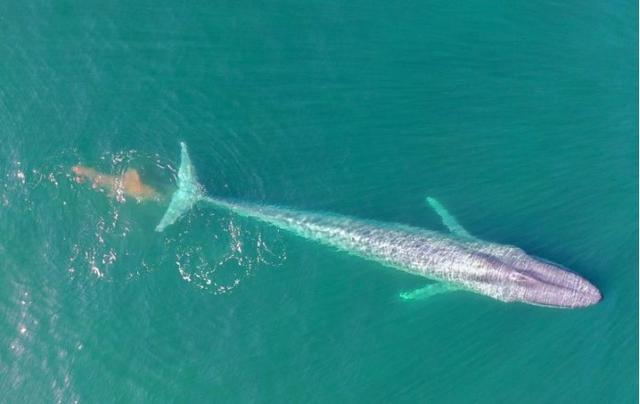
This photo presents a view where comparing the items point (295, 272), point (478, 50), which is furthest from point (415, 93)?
point (295, 272)

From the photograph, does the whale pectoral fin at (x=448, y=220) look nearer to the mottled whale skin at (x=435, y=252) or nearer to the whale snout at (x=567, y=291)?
the mottled whale skin at (x=435, y=252)

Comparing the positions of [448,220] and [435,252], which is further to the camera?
[448,220]

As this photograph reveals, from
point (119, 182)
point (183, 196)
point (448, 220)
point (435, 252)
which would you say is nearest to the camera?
point (435, 252)

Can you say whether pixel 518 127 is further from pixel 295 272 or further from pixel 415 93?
pixel 295 272

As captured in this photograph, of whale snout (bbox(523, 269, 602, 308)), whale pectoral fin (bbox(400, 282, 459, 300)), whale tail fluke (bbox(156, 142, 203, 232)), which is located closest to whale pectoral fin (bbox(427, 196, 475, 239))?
whale pectoral fin (bbox(400, 282, 459, 300))

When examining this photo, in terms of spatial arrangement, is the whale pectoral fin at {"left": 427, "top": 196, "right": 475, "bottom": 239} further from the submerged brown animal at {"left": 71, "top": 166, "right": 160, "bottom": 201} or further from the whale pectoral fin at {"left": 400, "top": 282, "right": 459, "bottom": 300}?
the submerged brown animal at {"left": 71, "top": 166, "right": 160, "bottom": 201}

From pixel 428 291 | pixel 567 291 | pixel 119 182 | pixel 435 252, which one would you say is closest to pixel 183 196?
pixel 119 182

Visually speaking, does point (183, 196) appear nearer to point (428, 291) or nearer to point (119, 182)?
point (119, 182)
